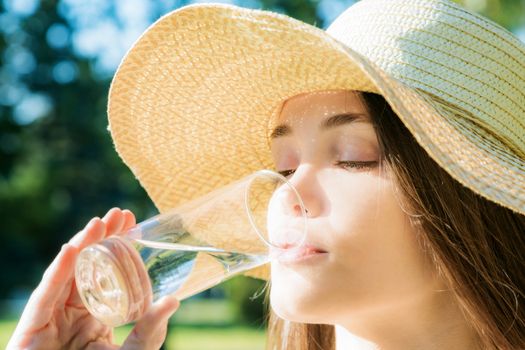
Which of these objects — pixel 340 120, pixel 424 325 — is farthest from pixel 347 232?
pixel 424 325

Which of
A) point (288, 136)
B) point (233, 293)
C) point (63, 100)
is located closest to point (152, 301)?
point (288, 136)

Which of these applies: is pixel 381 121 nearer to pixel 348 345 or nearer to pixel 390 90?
pixel 390 90

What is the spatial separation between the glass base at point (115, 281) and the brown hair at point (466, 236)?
0.61 metres

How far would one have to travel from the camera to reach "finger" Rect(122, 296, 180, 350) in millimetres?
1570

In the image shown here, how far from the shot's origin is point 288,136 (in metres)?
1.87

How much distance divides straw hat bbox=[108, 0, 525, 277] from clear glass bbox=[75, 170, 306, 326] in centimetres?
30

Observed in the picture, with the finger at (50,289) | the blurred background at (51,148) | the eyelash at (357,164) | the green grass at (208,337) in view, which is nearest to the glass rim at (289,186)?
the eyelash at (357,164)

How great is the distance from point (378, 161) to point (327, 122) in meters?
0.15

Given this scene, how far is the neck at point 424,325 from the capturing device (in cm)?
187

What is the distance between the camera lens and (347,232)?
1.68 meters

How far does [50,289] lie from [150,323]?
341mm

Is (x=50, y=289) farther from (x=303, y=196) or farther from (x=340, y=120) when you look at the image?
(x=340, y=120)

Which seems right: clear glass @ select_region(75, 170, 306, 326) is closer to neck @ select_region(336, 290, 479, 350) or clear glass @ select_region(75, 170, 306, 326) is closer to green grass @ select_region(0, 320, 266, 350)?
neck @ select_region(336, 290, 479, 350)

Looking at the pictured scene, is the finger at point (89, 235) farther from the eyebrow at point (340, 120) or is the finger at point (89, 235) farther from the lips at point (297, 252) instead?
the eyebrow at point (340, 120)
